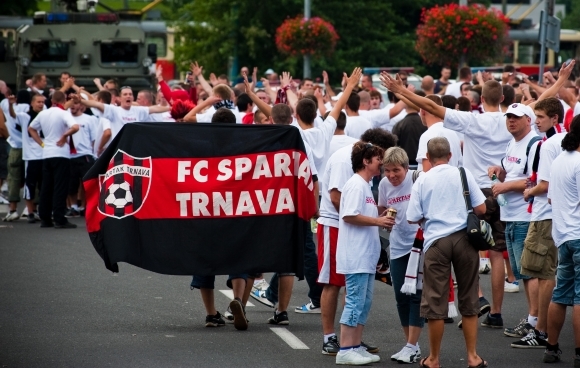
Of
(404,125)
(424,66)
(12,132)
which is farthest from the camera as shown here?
(424,66)

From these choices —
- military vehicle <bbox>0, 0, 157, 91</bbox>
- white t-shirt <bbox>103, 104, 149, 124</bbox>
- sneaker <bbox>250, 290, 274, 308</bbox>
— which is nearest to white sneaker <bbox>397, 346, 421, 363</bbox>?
sneaker <bbox>250, 290, 274, 308</bbox>

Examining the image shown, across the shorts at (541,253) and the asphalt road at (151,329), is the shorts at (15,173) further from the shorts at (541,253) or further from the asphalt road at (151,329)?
the shorts at (541,253)

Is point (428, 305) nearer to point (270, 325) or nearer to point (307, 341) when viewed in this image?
point (307, 341)

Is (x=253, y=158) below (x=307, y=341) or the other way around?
the other way around

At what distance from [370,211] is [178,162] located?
6.51 feet

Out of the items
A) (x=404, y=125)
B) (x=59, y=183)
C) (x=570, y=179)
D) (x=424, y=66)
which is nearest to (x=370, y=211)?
(x=570, y=179)

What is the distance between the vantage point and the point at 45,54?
85.6 ft

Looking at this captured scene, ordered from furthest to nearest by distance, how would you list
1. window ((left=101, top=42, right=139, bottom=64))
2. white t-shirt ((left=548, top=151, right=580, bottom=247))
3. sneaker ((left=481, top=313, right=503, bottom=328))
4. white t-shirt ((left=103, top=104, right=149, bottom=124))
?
window ((left=101, top=42, right=139, bottom=64)), white t-shirt ((left=103, top=104, right=149, bottom=124)), sneaker ((left=481, top=313, right=503, bottom=328)), white t-shirt ((left=548, top=151, right=580, bottom=247))

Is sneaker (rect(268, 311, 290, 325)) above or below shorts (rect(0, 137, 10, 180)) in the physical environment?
below

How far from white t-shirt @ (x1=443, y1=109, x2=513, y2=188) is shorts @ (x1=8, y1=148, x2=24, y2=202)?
962 cm

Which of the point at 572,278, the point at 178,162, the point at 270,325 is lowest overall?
the point at 270,325

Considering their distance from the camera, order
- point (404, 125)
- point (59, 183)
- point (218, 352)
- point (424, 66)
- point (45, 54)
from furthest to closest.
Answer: point (424, 66) < point (45, 54) < point (59, 183) < point (404, 125) < point (218, 352)

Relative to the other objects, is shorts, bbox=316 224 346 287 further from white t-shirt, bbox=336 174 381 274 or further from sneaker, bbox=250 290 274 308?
sneaker, bbox=250 290 274 308

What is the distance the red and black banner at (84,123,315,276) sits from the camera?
9328mm
